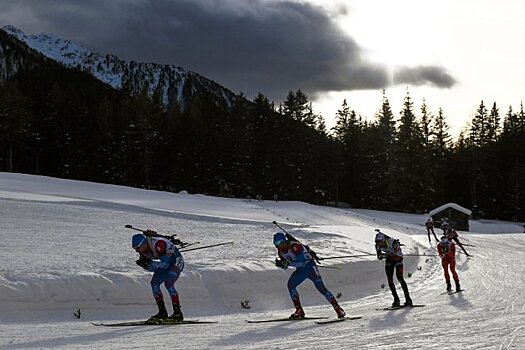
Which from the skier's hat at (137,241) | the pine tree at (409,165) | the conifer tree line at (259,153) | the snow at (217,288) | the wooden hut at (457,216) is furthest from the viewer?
the pine tree at (409,165)

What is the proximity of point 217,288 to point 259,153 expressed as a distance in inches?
2147

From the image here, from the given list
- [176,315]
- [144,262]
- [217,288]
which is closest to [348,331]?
[176,315]

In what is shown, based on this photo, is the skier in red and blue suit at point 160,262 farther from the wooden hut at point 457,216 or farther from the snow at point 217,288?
the wooden hut at point 457,216

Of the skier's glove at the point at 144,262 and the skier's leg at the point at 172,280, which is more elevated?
the skier's glove at the point at 144,262

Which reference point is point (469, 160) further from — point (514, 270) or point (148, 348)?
→ point (148, 348)

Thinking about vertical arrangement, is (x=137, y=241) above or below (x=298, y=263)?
above

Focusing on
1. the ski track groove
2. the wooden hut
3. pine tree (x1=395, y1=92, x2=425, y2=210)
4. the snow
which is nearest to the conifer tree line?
pine tree (x1=395, y1=92, x2=425, y2=210)

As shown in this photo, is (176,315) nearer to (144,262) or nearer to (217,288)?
(144,262)

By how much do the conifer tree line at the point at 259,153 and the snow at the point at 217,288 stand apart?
35049 mm

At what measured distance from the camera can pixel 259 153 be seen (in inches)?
2734

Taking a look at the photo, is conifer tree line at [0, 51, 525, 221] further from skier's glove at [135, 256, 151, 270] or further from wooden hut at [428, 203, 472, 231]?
skier's glove at [135, 256, 151, 270]

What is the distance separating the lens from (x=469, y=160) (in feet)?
231

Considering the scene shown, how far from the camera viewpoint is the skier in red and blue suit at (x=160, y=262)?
11.4 metres

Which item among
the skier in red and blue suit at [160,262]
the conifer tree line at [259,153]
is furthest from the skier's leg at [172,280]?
the conifer tree line at [259,153]
